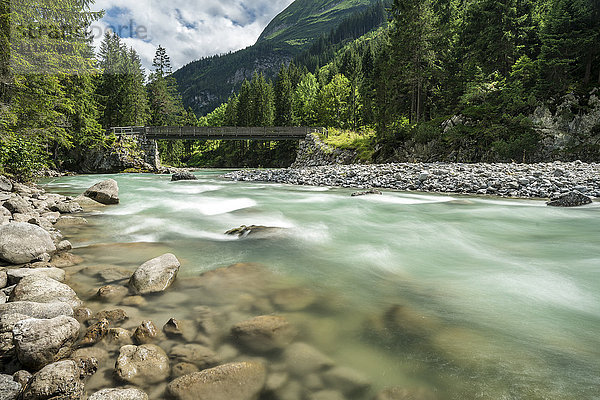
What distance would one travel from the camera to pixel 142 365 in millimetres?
2422

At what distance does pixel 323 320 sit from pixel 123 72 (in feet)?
190

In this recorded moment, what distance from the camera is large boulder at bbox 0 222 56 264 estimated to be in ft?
14.7

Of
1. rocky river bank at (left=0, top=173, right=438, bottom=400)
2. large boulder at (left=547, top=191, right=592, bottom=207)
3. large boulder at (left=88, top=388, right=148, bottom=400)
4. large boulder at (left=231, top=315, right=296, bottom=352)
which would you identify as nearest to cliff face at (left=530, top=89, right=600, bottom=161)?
large boulder at (left=547, top=191, right=592, bottom=207)

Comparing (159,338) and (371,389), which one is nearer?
(371,389)

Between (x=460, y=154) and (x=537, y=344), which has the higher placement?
(x=460, y=154)

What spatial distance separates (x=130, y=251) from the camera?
5.43 metres

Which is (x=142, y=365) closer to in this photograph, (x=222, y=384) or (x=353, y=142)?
(x=222, y=384)

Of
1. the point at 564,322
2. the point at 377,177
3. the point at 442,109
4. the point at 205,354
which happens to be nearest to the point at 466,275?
the point at 564,322

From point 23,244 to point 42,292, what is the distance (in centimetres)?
198

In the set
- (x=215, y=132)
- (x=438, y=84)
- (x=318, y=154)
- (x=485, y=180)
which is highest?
(x=438, y=84)

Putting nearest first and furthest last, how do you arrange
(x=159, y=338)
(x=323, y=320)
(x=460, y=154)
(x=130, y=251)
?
(x=159, y=338), (x=323, y=320), (x=130, y=251), (x=460, y=154)

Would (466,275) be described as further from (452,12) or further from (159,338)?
(452,12)

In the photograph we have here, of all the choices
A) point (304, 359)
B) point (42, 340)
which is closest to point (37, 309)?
point (42, 340)

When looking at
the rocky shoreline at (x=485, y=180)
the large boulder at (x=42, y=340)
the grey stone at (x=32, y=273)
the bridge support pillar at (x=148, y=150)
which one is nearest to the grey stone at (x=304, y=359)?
the large boulder at (x=42, y=340)
